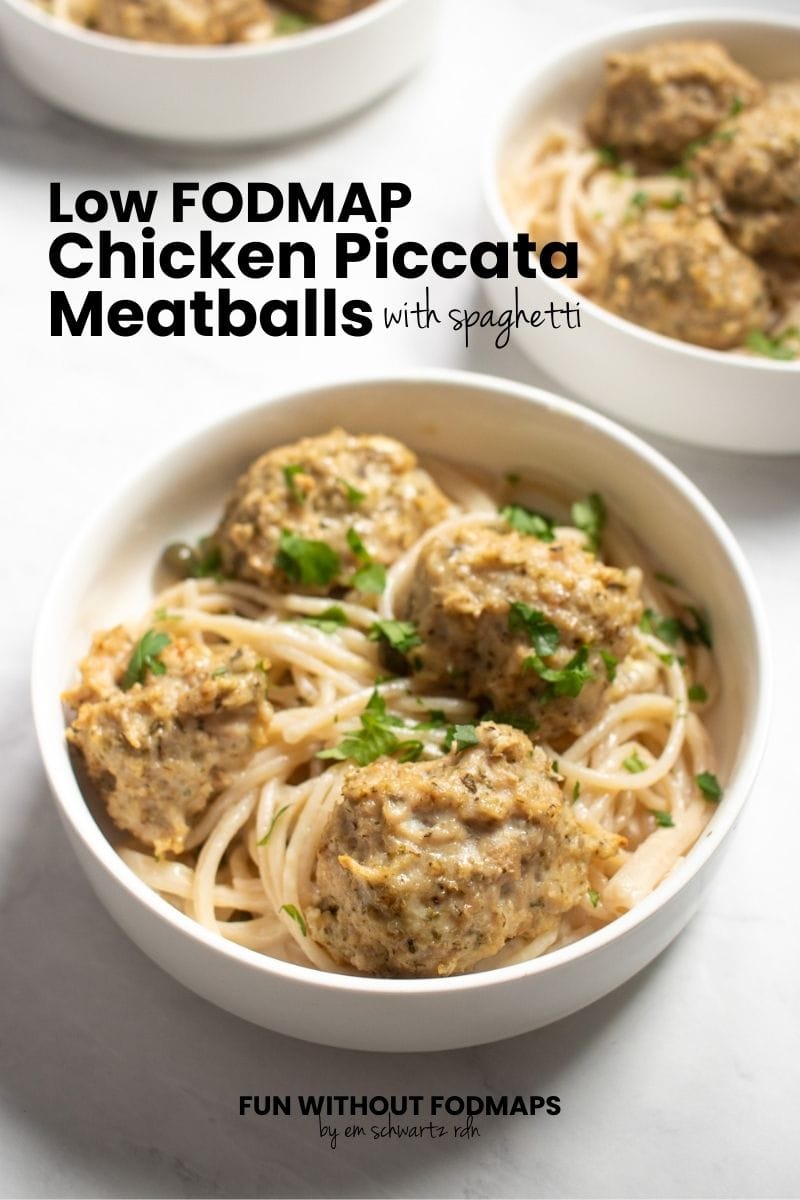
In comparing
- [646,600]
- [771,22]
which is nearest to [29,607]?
[646,600]

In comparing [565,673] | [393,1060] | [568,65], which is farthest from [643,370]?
[393,1060]

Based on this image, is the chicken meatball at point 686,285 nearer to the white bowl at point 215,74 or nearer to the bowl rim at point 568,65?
the bowl rim at point 568,65

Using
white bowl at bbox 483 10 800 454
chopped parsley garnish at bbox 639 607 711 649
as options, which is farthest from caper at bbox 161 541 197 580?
white bowl at bbox 483 10 800 454

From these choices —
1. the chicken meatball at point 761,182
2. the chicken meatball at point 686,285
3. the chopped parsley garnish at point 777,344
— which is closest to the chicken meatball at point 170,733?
the chicken meatball at point 686,285

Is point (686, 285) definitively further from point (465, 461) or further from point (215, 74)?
point (215, 74)

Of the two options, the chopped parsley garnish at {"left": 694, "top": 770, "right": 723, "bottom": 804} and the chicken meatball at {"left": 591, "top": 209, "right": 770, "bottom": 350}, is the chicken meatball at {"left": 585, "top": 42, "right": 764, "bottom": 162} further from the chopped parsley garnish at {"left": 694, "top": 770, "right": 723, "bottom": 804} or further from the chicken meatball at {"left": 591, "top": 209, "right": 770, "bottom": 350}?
the chopped parsley garnish at {"left": 694, "top": 770, "right": 723, "bottom": 804}

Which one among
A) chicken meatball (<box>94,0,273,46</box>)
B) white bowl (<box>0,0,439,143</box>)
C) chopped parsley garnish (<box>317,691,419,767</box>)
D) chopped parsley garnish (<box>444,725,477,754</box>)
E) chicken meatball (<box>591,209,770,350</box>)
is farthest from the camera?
chicken meatball (<box>94,0,273,46</box>)
